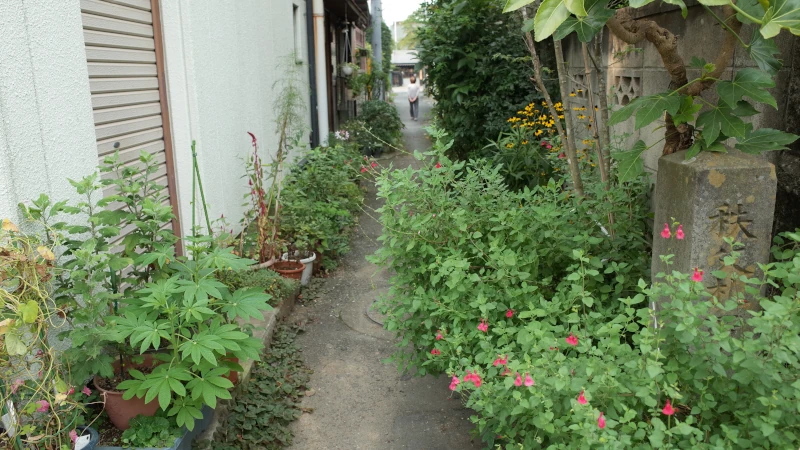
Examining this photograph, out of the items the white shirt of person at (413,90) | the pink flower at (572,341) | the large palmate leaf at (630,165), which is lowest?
the pink flower at (572,341)

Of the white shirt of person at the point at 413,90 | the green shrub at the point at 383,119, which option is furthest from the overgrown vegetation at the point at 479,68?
the white shirt of person at the point at 413,90

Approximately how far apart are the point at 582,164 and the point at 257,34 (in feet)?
13.1

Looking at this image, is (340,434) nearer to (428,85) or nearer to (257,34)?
(257,34)

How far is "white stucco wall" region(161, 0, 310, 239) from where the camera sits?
4.77 m

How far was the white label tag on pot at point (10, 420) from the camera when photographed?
2324mm

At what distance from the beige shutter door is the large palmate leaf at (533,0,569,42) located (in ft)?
7.44

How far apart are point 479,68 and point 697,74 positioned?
14.1 ft

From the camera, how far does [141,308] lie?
2943 mm

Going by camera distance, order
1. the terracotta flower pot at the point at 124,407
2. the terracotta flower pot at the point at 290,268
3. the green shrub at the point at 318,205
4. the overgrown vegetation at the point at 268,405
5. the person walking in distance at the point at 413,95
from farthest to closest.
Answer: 1. the person walking in distance at the point at 413,95
2. the green shrub at the point at 318,205
3. the terracotta flower pot at the point at 290,268
4. the overgrown vegetation at the point at 268,405
5. the terracotta flower pot at the point at 124,407

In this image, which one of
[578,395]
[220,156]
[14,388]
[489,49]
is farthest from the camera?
[489,49]

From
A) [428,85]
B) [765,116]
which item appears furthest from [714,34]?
[428,85]

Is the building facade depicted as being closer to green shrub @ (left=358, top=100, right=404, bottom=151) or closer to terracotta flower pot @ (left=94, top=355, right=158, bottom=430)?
terracotta flower pot @ (left=94, top=355, right=158, bottom=430)

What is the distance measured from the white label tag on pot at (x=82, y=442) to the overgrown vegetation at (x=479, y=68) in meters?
5.29

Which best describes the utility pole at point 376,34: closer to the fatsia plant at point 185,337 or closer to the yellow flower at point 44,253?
the fatsia plant at point 185,337
